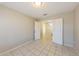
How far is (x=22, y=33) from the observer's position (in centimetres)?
546

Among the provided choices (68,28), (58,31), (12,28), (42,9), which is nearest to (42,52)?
(12,28)

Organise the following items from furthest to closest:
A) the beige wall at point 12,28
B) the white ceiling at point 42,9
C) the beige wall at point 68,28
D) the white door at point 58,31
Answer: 1. the white door at point 58,31
2. the beige wall at point 68,28
3. the beige wall at point 12,28
4. the white ceiling at point 42,9

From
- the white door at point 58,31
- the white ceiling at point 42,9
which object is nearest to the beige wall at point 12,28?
the white ceiling at point 42,9

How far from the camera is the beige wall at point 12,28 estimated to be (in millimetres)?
4035

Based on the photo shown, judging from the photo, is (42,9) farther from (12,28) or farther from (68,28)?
(68,28)

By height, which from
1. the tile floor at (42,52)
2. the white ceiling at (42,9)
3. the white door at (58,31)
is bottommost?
the tile floor at (42,52)

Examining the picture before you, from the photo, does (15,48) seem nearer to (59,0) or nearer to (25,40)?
(25,40)

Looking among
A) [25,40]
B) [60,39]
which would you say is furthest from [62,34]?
[25,40]

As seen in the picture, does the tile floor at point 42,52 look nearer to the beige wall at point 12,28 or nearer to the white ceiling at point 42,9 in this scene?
the beige wall at point 12,28

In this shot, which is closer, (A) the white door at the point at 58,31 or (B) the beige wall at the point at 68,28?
(B) the beige wall at the point at 68,28

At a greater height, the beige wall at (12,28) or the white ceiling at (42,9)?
the white ceiling at (42,9)

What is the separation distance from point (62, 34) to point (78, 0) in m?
3.10

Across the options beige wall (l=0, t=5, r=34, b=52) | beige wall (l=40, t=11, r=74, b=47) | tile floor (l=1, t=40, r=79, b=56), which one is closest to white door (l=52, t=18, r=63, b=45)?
beige wall (l=40, t=11, r=74, b=47)

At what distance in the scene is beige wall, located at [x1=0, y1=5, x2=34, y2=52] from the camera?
4035 mm
